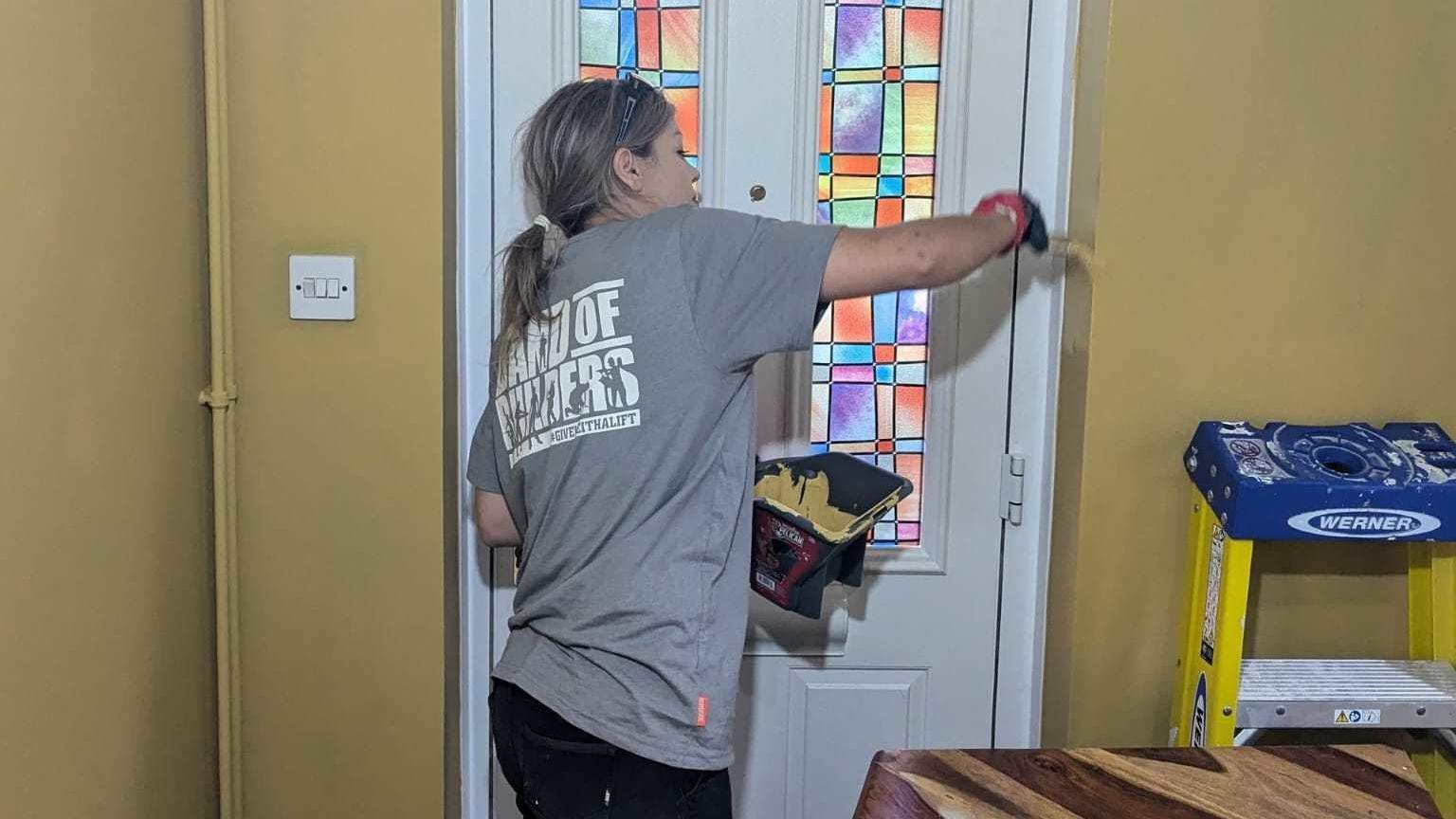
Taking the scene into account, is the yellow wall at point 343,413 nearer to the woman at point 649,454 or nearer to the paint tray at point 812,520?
the woman at point 649,454

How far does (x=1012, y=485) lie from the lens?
2008 millimetres

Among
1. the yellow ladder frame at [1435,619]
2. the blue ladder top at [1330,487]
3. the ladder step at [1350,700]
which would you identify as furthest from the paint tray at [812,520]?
the yellow ladder frame at [1435,619]

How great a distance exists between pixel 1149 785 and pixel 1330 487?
542 millimetres

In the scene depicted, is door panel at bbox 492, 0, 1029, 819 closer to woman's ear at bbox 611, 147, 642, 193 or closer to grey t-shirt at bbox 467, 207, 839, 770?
woman's ear at bbox 611, 147, 642, 193

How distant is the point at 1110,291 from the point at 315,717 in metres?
1.34

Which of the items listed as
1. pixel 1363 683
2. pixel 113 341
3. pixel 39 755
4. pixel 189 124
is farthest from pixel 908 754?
pixel 189 124

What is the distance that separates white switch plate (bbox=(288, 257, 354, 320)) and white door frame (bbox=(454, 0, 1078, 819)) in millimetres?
199

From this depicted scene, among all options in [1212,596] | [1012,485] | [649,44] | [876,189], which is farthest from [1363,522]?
[649,44]

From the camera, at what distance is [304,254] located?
5.84ft

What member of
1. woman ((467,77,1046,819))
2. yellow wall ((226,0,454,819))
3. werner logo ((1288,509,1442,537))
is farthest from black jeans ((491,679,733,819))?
werner logo ((1288,509,1442,537))

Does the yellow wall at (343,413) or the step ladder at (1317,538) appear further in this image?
the yellow wall at (343,413)

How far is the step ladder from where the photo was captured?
159 centimetres

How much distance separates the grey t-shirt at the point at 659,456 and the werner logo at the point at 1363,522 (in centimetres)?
72

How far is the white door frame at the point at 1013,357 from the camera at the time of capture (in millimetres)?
1916
